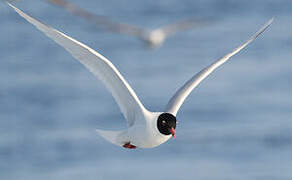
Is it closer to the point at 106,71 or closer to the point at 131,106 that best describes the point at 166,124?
the point at 131,106

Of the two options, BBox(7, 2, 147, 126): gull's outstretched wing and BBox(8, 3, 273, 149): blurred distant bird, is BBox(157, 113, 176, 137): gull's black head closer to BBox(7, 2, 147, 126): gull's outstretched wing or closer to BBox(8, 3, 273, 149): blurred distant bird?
BBox(8, 3, 273, 149): blurred distant bird

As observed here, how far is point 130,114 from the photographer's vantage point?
31.6 feet

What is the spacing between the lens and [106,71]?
9273 millimetres

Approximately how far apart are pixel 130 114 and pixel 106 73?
596 mm

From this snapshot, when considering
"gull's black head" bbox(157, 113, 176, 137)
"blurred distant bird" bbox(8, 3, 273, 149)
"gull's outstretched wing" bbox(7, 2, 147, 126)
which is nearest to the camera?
"gull's outstretched wing" bbox(7, 2, 147, 126)

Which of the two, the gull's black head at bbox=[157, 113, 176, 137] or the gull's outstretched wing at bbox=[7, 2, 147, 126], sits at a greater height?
the gull's outstretched wing at bbox=[7, 2, 147, 126]

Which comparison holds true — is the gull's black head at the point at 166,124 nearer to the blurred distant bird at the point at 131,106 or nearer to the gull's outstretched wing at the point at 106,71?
the blurred distant bird at the point at 131,106

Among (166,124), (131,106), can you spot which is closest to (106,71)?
(131,106)

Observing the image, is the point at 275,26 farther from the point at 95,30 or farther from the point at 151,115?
the point at 151,115

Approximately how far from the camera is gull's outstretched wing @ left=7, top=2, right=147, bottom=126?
898 cm

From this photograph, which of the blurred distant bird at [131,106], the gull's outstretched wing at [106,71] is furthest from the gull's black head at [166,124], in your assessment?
the gull's outstretched wing at [106,71]

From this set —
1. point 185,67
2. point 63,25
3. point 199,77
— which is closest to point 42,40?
point 63,25

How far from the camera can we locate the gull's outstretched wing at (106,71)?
8984mm

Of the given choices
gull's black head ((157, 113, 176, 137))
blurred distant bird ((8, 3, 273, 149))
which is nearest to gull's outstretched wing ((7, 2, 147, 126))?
blurred distant bird ((8, 3, 273, 149))
